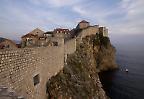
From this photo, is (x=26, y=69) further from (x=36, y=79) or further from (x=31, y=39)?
(x=31, y=39)

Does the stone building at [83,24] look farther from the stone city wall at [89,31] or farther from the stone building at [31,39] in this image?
the stone building at [31,39]

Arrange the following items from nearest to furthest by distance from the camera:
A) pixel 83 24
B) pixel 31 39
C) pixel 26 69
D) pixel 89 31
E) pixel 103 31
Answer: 1. pixel 26 69
2. pixel 31 39
3. pixel 89 31
4. pixel 103 31
5. pixel 83 24

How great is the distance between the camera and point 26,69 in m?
13.7

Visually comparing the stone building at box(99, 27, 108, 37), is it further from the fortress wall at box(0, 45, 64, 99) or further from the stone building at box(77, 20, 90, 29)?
the fortress wall at box(0, 45, 64, 99)

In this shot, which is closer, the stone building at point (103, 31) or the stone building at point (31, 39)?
the stone building at point (31, 39)

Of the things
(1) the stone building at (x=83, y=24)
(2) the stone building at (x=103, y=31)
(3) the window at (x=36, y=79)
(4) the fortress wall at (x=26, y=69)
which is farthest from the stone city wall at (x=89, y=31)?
(3) the window at (x=36, y=79)

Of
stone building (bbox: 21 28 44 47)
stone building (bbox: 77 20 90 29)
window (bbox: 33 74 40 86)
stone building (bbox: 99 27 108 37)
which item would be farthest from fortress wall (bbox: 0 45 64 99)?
stone building (bbox: 77 20 90 29)

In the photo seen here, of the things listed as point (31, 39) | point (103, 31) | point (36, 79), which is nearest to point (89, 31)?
point (103, 31)

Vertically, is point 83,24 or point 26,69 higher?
point 83,24

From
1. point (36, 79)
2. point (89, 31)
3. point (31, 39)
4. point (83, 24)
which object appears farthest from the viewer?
point (83, 24)

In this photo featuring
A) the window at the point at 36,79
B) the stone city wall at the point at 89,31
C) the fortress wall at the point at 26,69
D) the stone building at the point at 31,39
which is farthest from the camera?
the stone city wall at the point at 89,31

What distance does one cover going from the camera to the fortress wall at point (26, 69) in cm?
1105

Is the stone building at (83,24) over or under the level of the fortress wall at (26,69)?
over

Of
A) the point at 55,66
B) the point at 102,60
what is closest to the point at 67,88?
the point at 55,66
